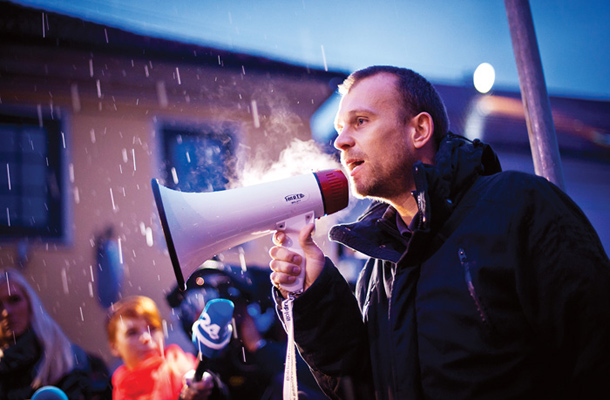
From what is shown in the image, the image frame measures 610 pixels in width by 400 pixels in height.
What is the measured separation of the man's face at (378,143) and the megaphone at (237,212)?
0.70 ft

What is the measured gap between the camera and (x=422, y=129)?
176 cm

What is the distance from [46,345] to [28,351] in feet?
0.50

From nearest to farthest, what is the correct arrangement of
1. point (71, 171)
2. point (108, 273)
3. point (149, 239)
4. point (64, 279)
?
1. point (64, 279)
2. point (108, 273)
3. point (71, 171)
4. point (149, 239)

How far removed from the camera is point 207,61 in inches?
285

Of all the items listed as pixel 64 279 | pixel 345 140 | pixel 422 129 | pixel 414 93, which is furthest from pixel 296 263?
pixel 64 279

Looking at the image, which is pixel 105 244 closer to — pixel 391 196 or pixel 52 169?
pixel 52 169

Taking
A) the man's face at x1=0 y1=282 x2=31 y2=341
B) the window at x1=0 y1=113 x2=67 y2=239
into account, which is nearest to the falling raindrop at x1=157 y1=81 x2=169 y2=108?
the window at x1=0 y1=113 x2=67 y2=239

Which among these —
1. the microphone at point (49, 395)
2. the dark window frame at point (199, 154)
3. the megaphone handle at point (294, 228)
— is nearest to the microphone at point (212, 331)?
the microphone at point (49, 395)

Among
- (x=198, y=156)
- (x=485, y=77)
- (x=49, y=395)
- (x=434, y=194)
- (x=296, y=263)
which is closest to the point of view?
(x=434, y=194)

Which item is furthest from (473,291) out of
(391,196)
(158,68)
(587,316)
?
(158,68)

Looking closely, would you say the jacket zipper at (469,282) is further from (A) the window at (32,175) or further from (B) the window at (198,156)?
(A) the window at (32,175)

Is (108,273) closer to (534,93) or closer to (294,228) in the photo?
(294,228)

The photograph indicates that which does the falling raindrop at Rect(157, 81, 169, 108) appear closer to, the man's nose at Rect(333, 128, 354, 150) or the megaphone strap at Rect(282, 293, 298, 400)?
the man's nose at Rect(333, 128, 354, 150)

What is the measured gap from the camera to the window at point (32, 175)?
6285 mm
